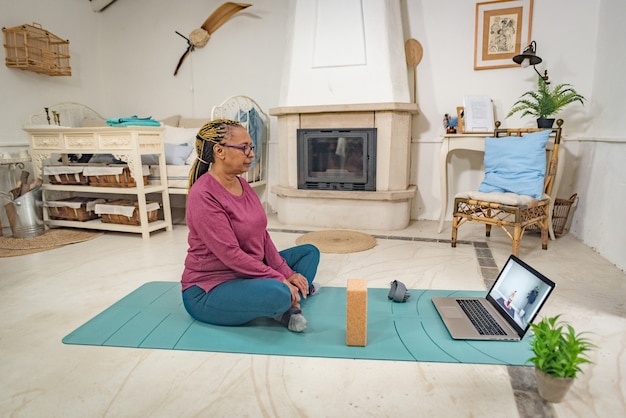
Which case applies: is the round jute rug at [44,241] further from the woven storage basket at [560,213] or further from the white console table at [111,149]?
the woven storage basket at [560,213]

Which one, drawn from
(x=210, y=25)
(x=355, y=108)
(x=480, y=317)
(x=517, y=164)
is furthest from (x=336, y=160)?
(x=480, y=317)

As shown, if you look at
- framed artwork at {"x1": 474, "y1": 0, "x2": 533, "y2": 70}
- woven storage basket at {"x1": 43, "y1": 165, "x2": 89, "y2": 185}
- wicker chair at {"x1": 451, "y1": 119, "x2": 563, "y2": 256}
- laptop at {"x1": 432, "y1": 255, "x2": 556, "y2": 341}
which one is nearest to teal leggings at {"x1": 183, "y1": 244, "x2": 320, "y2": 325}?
laptop at {"x1": 432, "y1": 255, "x2": 556, "y2": 341}

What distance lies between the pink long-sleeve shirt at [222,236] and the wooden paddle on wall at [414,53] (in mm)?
2664

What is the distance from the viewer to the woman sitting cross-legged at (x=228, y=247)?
162 cm

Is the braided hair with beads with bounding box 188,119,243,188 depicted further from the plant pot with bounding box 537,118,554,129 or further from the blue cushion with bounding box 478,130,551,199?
the plant pot with bounding box 537,118,554,129

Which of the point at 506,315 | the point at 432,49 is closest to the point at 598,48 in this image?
the point at 432,49

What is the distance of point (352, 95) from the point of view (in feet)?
11.6

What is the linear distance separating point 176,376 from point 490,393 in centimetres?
109

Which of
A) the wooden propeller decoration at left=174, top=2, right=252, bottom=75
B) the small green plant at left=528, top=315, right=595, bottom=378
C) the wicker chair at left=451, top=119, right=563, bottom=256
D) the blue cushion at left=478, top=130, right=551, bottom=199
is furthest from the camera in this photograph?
the wooden propeller decoration at left=174, top=2, right=252, bottom=75

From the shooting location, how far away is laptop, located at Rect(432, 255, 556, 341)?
Answer: 1.57 meters

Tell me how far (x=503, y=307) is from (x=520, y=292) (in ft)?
0.51

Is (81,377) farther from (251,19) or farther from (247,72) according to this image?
(251,19)

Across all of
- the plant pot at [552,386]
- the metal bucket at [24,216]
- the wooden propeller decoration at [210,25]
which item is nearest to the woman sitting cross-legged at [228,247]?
the plant pot at [552,386]

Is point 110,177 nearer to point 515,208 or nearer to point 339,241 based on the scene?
point 339,241
